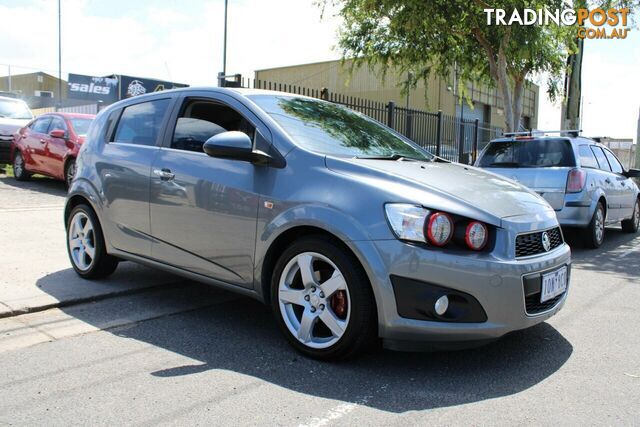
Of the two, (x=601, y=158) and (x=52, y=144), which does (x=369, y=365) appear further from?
(x=52, y=144)

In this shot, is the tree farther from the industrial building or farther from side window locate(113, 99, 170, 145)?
the industrial building

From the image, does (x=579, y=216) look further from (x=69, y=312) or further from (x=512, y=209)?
(x=69, y=312)

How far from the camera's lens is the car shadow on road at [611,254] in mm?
6746

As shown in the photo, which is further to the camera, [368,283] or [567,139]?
[567,139]

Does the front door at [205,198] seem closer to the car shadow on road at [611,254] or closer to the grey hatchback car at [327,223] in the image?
the grey hatchback car at [327,223]

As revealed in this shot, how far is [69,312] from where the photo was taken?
451 centimetres

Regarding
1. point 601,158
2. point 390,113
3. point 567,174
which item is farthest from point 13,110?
point 601,158

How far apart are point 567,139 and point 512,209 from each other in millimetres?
5167

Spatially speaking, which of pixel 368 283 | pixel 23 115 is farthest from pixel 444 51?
pixel 368 283

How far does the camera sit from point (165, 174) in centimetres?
435

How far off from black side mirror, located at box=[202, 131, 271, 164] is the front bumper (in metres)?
1.06

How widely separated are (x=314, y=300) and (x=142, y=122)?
2363 mm

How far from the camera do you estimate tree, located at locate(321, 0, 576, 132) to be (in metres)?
12.6

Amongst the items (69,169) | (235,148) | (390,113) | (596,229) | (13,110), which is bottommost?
(596,229)
